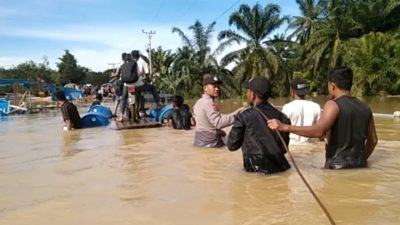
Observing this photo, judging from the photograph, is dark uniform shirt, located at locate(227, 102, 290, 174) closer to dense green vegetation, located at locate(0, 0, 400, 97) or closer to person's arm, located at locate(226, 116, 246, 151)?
person's arm, located at locate(226, 116, 246, 151)

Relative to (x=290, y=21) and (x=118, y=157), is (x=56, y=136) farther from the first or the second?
(x=290, y=21)

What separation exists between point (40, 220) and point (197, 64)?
40.6 metres

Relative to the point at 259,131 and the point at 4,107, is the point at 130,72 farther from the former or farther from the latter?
the point at 4,107

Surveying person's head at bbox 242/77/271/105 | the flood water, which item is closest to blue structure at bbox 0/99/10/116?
the flood water

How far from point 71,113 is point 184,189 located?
765 centimetres

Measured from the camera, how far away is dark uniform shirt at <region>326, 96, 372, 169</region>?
500 cm

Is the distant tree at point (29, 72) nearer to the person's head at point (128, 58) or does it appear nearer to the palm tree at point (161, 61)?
the palm tree at point (161, 61)

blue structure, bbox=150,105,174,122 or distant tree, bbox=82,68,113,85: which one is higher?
distant tree, bbox=82,68,113,85

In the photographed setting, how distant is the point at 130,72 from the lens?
37.0 feet

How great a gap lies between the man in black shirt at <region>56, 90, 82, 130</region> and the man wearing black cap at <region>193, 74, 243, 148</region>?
486 cm

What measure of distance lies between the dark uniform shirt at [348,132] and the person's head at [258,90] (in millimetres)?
723

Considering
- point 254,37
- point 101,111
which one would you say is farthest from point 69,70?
point 101,111

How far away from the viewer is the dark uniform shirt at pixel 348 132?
16.4ft

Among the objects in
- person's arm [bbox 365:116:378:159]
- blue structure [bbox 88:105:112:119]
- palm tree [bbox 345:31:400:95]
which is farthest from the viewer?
palm tree [bbox 345:31:400:95]
